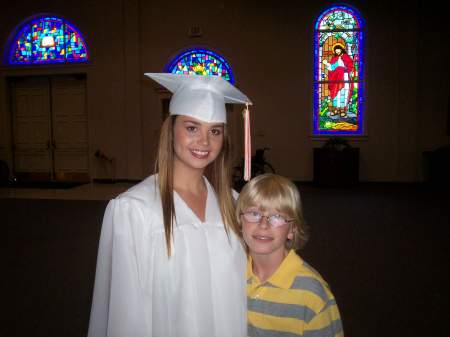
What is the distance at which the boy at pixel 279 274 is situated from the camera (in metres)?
1.38

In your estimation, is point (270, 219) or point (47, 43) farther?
point (47, 43)

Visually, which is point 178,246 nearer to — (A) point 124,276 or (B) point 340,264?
(A) point 124,276

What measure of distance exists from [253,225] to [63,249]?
3.73m

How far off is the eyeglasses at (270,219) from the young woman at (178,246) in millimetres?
96

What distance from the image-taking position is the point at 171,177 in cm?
148

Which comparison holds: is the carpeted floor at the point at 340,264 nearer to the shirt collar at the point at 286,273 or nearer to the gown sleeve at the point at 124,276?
the shirt collar at the point at 286,273

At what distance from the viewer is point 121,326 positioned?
1335 millimetres

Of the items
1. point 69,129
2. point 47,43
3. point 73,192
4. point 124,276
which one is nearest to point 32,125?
point 69,129

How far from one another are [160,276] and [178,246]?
4.6 inches

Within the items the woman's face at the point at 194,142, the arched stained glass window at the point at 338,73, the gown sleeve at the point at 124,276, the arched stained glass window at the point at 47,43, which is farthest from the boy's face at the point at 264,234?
the arched stained glass window at the point at 47,43

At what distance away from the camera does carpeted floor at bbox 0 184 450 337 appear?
2.87 m

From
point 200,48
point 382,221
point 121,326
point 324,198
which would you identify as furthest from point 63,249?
point 200,48

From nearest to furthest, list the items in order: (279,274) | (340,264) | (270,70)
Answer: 1. (279,274)
2. (340,264)
3. (270,70)

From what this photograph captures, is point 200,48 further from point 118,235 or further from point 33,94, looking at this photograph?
point 118,235
